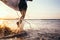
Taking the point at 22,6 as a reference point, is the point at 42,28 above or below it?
below

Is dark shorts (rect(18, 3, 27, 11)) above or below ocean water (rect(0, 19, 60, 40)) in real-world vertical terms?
above

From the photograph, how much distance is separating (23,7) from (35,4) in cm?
14

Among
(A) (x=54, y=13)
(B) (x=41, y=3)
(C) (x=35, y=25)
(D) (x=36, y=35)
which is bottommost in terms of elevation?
(D) (x=36, y=35)

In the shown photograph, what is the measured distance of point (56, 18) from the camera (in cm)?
175

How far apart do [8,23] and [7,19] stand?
0.15 ft

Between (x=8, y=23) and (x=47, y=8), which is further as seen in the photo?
(x=47, y=8)

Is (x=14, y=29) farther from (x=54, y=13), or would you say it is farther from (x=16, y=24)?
(x=54, y=13)

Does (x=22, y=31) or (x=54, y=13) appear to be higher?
(x=54, y=13)

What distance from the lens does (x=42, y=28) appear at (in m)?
1.71

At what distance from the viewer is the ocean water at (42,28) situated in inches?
66.5

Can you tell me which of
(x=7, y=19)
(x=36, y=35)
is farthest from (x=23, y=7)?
(x=36, y=35)

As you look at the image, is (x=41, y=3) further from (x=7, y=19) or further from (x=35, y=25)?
(x=7, y=19)

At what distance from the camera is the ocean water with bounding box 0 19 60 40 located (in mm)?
1688

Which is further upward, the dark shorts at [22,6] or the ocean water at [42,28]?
the dark shorts at [22,6]
